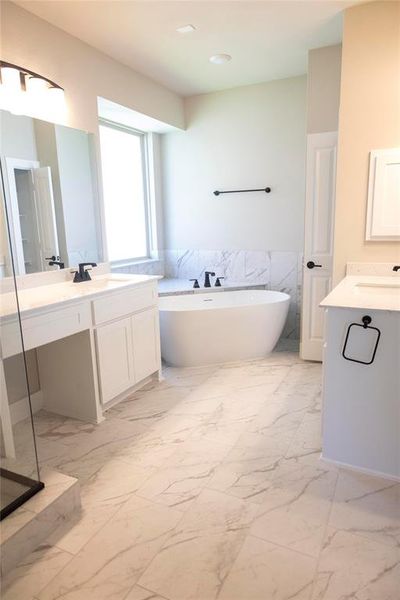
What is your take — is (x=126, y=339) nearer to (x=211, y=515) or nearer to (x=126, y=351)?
(x=126, y=351)

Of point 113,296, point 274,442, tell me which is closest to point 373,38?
point 113,296

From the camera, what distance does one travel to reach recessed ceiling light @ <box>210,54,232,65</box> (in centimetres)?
316

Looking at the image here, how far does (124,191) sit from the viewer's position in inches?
167

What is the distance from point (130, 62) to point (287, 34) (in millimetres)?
1310

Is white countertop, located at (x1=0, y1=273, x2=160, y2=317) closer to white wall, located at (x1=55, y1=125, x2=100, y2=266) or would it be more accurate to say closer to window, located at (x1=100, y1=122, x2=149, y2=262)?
white wall, located at (x1=55, y1=125, x2=100, y2=266)

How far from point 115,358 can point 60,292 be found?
0.59 m

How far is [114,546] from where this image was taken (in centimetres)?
153

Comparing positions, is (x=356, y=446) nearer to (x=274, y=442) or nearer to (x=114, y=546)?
(x=274, y=442)

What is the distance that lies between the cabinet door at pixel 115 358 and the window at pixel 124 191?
1.52 meters

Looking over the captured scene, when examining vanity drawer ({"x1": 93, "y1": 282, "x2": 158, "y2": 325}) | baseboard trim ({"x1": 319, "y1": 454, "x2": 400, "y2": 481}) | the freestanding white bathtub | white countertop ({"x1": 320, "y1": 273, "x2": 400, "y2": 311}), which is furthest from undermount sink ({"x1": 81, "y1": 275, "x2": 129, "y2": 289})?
baseboard trim ({"x1": 319, "y1": 454, "x2": 400, "y2": 481})

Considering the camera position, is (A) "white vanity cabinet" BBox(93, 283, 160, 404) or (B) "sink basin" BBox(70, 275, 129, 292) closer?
(A) "white vanity cabinet" BBox(93, 283, 160, 404)

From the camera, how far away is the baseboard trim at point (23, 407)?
2418mm

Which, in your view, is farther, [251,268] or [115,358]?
[251,268]

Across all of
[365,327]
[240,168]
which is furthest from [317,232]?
[365,327]
